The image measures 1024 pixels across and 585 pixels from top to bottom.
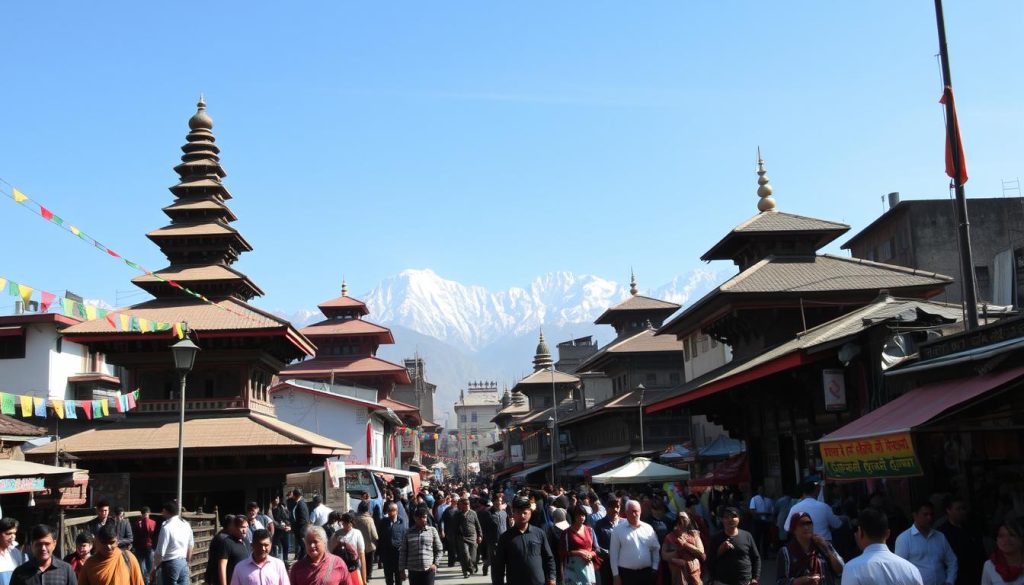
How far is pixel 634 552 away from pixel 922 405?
4.54 m

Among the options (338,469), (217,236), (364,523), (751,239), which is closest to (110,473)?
(338,469)

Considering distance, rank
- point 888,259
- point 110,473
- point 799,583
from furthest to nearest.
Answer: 1. point 888,259
2. point 110,473
3. point 799,583

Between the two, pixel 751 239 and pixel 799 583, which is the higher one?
pixel 751 239

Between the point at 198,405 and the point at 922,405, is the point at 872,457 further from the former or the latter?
the point at 198,405

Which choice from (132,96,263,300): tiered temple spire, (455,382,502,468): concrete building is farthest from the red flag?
(455,382,502,468): concrete building

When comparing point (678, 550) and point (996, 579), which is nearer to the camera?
point (996, 579)

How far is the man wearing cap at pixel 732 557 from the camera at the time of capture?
Result: 1124cm

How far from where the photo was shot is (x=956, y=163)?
1759 cm

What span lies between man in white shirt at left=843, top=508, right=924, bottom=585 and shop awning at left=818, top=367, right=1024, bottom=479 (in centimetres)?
512

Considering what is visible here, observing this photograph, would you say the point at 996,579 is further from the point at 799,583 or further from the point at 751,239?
the point at 751,239

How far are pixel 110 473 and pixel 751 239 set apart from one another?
21653mm

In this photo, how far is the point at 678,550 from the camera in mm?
11859

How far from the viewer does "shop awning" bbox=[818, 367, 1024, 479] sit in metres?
12.6

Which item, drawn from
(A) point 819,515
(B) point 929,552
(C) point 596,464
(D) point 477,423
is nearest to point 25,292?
(A) point 819,515
